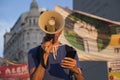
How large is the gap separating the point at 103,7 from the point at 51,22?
4475cm

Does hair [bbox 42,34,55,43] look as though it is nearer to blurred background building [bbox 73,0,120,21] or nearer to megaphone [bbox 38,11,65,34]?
megaphone [bbox 38,11,65,34]

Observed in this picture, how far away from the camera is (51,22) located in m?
7.68

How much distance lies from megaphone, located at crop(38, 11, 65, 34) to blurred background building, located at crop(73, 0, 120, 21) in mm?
39808

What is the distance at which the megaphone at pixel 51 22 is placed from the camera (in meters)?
7.59

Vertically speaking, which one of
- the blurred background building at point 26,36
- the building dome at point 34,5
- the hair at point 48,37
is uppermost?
the hair at point 48,37

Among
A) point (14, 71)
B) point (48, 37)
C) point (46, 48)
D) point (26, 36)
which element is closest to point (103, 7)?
point (14, 71)

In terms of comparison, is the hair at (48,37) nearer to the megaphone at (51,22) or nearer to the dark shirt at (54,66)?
the megaphone at (51,22)

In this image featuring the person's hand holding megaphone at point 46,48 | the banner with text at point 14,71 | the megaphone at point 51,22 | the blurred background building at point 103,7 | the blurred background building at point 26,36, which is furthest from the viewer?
the blurred background building at point 26,36

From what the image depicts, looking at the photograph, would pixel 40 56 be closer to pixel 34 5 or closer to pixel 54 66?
pixel 54 66

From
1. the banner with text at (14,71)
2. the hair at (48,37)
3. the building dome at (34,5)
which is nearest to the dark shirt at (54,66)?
the hair at (48,37)

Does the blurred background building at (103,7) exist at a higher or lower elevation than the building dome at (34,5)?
higher

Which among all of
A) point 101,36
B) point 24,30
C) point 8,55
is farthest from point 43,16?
point 8,55

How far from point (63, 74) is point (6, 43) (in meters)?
153

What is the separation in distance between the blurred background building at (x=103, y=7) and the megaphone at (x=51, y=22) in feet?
131
